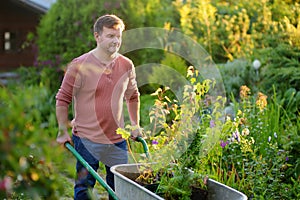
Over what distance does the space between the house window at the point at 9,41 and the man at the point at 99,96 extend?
7192 millimetres

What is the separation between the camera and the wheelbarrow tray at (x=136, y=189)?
2.88 meters

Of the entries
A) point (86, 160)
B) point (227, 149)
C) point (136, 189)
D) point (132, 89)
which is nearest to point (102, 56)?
point (132, 89)

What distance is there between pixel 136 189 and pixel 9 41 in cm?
842

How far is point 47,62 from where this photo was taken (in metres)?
8.32

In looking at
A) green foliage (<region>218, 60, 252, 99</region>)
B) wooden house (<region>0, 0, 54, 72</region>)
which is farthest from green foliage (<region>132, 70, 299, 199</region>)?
wooden house (<region>0, 0, 54, 72</region>)

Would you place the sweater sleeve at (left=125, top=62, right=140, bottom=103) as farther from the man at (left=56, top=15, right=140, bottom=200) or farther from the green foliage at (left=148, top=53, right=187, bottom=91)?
the green foliage at (left=148, top=53, right=187, bottom=91)

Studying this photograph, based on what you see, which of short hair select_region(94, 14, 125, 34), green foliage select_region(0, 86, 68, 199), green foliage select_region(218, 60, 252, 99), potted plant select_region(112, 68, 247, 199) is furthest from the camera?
green foliage select_region(218, 60, 252, 99)

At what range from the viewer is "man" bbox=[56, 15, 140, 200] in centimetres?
372

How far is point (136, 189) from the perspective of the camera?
2910 mm

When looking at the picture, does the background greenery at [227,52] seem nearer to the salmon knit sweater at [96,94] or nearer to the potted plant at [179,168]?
the salmon knit sweater at [96,94]

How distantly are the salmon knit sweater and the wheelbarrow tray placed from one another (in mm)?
627

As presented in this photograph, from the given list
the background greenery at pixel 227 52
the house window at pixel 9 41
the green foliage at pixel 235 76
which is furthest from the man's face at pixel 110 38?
the house window at pixel 9 41

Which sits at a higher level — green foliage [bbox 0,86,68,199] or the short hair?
the short hair

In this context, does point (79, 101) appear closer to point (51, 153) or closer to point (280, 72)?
point (51, 153)
